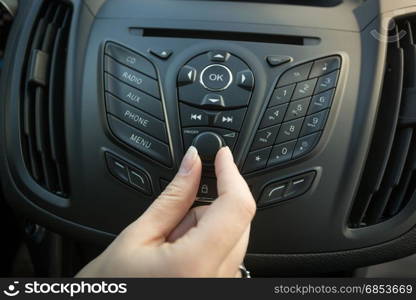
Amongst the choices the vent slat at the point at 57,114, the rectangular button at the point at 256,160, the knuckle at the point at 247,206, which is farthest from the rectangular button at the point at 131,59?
the knuckle at the point at 247,206

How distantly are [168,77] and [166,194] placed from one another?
256 millimetres

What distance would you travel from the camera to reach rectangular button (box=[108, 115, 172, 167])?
0.91 m

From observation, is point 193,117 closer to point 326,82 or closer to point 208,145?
point 208,145

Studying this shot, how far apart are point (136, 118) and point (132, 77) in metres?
0.07

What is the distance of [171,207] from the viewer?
0.74 metres

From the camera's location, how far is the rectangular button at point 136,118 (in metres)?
0.92

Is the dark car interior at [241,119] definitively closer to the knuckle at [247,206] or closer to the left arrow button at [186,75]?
the left arrow button at [186,75]

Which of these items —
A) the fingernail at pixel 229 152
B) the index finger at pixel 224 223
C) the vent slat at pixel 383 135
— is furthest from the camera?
the vent slat at pixel 383 135

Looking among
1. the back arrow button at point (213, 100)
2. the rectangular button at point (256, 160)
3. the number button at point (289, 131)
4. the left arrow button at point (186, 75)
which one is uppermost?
the left arrow button at point (186, 75)

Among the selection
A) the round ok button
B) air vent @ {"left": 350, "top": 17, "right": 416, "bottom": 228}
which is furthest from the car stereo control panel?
air vent @ {"left": 350, "top": 17, "right": 416, "bottom": 228}

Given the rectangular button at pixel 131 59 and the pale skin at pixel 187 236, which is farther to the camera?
the rectangular button at pixel 131 59

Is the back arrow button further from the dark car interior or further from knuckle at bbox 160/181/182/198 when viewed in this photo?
knuckle at bbox 160/181/182/198

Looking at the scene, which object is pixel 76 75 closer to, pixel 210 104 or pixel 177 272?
pixel 210 104

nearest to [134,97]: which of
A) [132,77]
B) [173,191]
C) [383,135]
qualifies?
[132,77]
